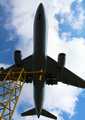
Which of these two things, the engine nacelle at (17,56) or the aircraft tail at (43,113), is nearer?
the engine nacelle at (17,56)

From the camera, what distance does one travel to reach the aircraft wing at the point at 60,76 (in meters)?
17.3

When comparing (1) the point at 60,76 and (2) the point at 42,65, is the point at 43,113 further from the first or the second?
(2) the point at 42,65

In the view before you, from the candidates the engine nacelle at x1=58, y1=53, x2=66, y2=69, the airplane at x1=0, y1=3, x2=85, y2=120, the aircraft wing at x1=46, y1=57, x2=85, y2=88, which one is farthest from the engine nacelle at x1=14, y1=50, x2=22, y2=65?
the engine nacelle at x1=58, y1=53, x2=66, y2=69

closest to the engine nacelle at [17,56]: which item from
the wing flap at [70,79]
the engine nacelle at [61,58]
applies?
the engine nacelle at [61,58]

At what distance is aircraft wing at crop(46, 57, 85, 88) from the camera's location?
681 inches

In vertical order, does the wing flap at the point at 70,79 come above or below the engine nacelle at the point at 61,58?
below

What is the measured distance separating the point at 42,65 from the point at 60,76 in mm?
5096

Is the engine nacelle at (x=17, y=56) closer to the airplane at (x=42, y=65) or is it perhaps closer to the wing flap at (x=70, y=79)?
the airplane at (x=42, y=65)

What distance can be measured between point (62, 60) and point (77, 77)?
17.8 ft

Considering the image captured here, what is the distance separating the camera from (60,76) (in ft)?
62.1

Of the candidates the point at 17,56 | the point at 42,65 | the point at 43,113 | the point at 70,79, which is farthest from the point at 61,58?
the point at 43,113

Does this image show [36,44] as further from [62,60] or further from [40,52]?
[62,60]

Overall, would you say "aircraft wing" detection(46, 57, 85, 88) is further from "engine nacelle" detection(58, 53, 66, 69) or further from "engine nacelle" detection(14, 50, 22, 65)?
"engine nacelle" detection(14, 50, 22, 65)

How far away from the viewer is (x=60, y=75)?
18719 mm
